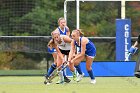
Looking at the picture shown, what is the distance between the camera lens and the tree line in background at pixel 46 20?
26.2m

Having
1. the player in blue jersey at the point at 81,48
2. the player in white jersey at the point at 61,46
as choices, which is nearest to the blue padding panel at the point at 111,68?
the player in white jersey at the point at 61,46

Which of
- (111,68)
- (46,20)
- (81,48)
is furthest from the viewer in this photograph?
(46,20)

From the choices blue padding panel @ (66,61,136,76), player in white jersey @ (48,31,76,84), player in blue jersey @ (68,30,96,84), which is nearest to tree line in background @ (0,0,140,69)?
blue padding panel @ (66,61,136,76)

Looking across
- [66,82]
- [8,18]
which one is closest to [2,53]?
[8,18]

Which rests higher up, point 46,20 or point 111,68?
point 46,20

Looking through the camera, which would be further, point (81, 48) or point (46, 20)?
point (46, 20)

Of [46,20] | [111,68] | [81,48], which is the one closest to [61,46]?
[81,48]

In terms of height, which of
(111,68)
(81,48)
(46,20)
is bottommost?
(111,68)

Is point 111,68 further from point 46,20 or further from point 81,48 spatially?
point 46,20

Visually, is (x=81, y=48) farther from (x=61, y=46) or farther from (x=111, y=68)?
(x=111, y=68)

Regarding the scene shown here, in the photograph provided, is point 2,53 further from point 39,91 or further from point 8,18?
point 39,91

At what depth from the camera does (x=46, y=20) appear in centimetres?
2856

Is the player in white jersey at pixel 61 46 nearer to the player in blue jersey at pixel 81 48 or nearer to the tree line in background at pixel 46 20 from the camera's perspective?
the player in blue jersey at pixel 81 48

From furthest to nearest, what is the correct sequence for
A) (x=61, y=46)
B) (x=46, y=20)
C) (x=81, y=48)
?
(x=46, y=20)
(x=61, y=46)
(x=81, y=48)
